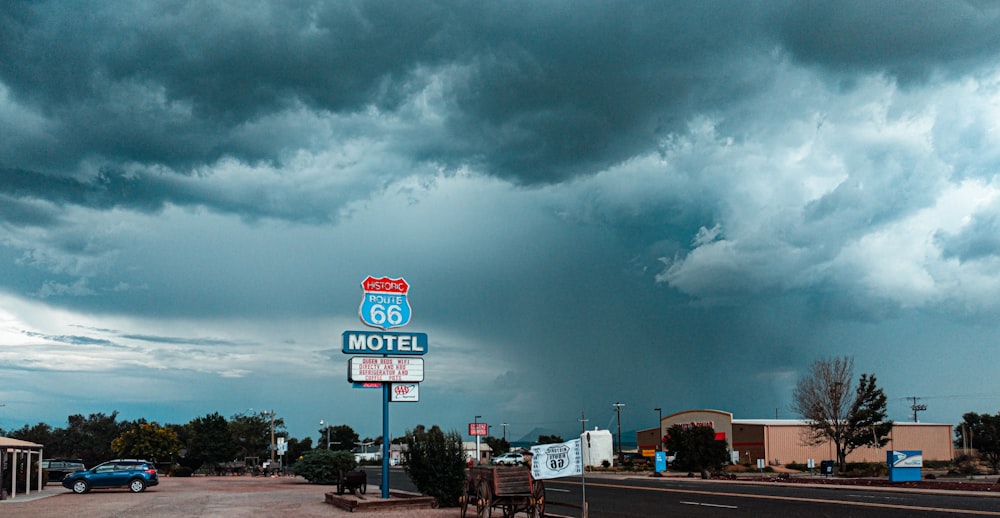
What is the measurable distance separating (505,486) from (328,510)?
9.64 meters

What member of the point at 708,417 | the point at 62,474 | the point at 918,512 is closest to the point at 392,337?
the point at 918,512

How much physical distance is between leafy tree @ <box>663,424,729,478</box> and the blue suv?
34.7 metres

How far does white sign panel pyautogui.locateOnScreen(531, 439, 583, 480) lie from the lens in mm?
15953

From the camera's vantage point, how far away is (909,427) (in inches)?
3408

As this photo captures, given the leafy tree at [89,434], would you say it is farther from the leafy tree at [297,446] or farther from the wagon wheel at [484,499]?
the wagon wheel at [484,499]

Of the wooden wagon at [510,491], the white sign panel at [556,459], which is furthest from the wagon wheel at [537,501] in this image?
the white sign panel at [556,459]

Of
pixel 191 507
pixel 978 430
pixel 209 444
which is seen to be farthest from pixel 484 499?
pixel 978 430

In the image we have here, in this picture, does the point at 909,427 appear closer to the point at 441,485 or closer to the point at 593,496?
the point at 593,496

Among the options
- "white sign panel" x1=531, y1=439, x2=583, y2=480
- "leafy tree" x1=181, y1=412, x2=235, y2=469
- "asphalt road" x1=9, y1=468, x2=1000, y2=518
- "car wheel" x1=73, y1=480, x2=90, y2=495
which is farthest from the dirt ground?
"leafy tree" x1=181, y1=412, x2=235, y2=469

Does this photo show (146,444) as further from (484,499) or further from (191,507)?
(484,499)

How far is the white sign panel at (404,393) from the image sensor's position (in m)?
27.6

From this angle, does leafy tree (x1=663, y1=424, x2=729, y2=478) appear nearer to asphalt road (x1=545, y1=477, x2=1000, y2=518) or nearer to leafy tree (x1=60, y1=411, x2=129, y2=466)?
asphalt road (x1=545, y1=477, x2=1000, y2=518)

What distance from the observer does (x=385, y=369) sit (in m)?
27.0

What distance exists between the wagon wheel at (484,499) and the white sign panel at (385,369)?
8.29 m
